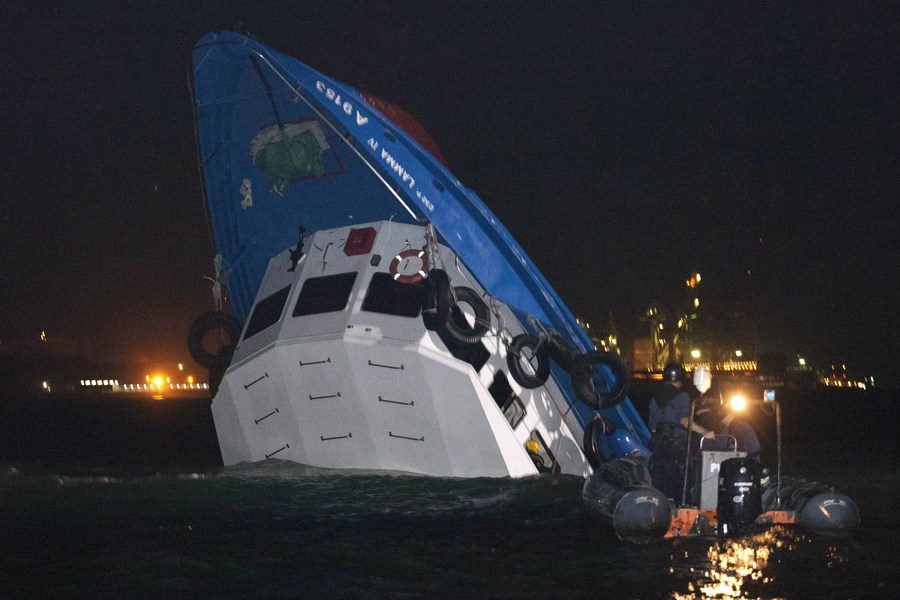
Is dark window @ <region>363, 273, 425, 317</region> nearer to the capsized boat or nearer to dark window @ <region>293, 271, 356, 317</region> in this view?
the capsized boat

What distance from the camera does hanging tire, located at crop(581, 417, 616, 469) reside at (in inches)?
528

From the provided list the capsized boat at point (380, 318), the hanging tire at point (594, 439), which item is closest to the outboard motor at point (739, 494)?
the capsized boat at point (380, 318)

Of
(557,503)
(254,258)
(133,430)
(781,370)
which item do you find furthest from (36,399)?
(557,503)

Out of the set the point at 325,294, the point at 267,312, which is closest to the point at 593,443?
the point at 325,294

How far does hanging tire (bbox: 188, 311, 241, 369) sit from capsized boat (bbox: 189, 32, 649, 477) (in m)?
1.31

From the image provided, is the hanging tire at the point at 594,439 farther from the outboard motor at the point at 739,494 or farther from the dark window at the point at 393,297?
the outboard motor at the point at 739,494

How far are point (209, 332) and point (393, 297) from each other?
168 inches

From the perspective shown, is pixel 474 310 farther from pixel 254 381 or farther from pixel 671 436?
pixel 671 436

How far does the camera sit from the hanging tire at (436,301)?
12664 millimetres

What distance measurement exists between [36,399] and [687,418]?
67973 mm

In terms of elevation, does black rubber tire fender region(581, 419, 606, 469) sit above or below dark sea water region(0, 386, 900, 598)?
above

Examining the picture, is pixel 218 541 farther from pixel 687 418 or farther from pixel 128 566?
pixel 687 418

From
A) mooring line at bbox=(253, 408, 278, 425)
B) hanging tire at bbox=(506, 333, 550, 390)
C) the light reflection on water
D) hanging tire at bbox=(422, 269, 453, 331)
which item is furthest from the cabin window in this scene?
the light reflection on water

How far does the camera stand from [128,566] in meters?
9.02
